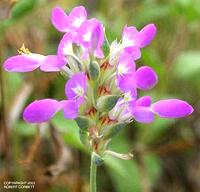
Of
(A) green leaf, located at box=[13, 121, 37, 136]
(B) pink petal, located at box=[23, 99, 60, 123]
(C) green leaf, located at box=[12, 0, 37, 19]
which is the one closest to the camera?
(B) pink petal, located at box=[23, 99, 60, 123]

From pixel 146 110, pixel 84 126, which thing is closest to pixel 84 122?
pixel 84 126

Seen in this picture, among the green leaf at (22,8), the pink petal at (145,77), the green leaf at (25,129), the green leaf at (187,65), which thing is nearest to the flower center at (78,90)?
the pink petal at (145,77)

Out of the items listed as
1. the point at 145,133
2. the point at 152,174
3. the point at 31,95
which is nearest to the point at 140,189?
the point at 152,174

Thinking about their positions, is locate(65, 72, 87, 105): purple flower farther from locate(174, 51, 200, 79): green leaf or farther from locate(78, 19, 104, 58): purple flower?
locate(174, 51, 200, 79): green leaf

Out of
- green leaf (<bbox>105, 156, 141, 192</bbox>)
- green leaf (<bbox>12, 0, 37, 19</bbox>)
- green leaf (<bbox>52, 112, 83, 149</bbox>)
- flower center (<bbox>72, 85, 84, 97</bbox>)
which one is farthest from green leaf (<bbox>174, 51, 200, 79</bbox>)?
flower center (<bbox>72, 85, 84, 97</bbox>)

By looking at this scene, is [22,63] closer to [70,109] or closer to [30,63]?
[30,63]

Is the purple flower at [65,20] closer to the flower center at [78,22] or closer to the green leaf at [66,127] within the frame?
the flower center at [78,22]

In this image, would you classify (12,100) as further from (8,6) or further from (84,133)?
(84,133)
